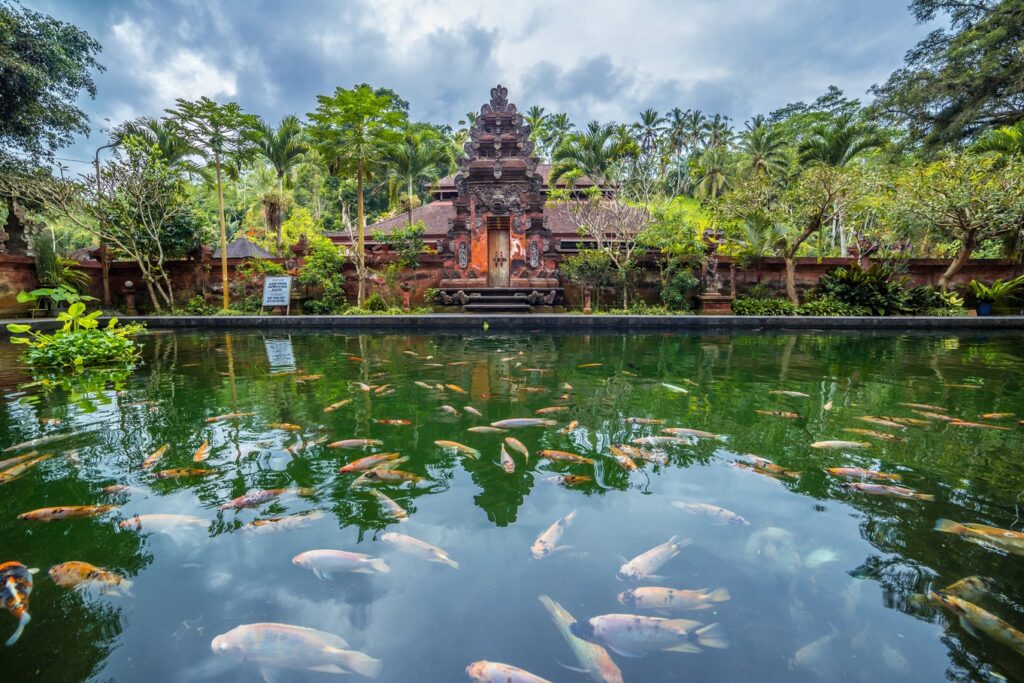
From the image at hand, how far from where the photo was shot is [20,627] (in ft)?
4.62

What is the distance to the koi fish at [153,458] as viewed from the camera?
2586 mm

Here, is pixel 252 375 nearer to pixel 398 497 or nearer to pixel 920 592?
pixel 398 497

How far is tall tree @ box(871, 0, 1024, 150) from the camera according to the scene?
14547 mm

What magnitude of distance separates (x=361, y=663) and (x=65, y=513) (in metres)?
1.67

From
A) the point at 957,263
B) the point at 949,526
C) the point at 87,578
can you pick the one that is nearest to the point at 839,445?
the point at 949,526

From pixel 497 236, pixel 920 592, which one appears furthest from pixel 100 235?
pixel 920 592

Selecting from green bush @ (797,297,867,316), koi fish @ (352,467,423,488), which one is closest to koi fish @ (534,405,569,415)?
koi fish @ (352,467,423,488)

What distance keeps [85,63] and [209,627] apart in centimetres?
2202

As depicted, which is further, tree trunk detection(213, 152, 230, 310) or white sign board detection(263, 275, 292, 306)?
white sign board detection(263, 275, 292, 306)

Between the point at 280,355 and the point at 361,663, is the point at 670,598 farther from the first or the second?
the point at 280,355

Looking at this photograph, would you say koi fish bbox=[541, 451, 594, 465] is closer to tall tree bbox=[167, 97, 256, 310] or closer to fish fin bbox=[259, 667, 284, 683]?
fish fin bbox=[259, 667, 284, 683]

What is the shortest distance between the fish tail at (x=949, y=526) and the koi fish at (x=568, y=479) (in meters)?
1.43

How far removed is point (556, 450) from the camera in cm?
282

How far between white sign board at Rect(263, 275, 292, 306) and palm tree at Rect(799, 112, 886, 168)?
18995mm
